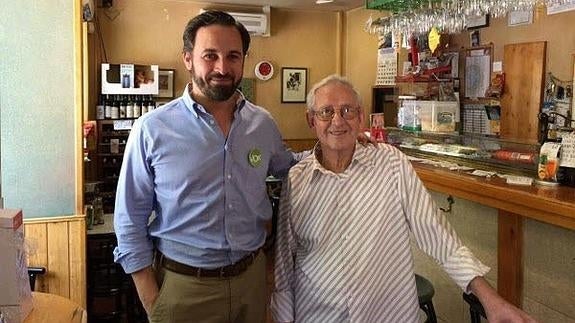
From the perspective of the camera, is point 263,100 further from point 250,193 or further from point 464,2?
point 250,193

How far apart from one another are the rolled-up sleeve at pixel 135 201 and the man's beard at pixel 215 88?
23cm

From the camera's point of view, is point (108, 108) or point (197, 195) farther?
point (108, 108)

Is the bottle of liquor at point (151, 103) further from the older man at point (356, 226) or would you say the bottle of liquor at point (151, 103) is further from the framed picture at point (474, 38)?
the older man at point (356, 226)

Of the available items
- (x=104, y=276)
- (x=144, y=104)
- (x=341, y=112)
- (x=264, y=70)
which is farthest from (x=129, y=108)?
(x=341, y=112)

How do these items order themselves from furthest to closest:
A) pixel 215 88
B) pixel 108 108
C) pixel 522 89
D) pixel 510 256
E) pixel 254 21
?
pixel 254 21 < pixel 108 108 < pixel 522 89 < pixel 510 256 < pixel 215 88

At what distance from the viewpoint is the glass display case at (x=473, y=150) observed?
2.44m

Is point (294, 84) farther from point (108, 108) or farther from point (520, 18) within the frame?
point (520, 18)

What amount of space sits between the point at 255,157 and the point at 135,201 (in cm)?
41

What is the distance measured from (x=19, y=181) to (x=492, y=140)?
240 centimetres

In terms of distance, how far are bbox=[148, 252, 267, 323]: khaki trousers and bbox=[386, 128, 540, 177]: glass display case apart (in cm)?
133

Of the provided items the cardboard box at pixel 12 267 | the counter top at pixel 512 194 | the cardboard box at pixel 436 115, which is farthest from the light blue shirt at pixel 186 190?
the cardboard box at pixel 436 115

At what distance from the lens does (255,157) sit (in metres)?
1.84

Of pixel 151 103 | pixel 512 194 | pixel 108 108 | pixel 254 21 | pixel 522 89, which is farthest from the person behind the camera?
pixel 254 21

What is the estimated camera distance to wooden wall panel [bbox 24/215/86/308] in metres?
2.86
